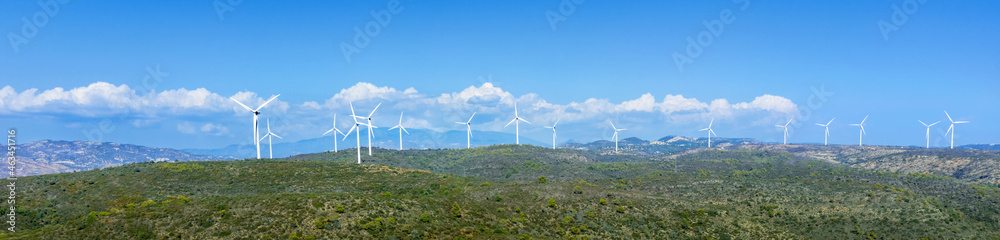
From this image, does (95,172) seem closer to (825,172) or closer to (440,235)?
(440,235)

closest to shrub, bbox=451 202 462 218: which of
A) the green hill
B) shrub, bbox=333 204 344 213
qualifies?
the green hill

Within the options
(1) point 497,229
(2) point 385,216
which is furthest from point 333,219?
(1) point 497,229

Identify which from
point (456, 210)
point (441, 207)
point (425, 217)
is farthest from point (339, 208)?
point (456, 210)

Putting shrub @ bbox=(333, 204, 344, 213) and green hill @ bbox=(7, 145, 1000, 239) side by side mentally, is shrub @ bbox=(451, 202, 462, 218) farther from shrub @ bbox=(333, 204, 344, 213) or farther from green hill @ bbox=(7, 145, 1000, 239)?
shrub @ bbox=(333, 204, 344, 213)

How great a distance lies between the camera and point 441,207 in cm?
7900

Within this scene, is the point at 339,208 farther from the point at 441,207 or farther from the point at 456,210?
the point at 456,210

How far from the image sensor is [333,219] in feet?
210

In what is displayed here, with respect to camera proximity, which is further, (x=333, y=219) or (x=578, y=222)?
(x=578, y=222)

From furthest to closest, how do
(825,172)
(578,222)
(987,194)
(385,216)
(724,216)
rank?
(825,172) < (987,194) < (724,216) < (578,222) < (385,216)

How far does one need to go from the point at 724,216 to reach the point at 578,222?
1050 inches

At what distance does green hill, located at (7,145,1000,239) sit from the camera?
61938 millimetres

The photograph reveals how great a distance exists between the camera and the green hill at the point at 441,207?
6194 centimetres

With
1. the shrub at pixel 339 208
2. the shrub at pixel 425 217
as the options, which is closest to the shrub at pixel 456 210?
the shrub at pixel 425 217

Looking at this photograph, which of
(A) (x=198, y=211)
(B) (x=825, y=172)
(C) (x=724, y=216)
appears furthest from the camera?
(B) (x=825, y=172)
